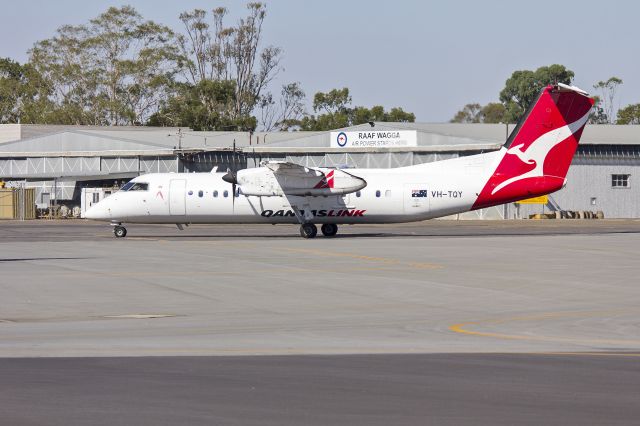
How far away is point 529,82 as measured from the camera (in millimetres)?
144250

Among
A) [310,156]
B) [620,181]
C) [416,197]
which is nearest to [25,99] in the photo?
[310,156]

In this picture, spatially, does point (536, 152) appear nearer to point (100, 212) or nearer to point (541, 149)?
point (541, 149)

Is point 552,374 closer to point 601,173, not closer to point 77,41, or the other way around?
point 601,173

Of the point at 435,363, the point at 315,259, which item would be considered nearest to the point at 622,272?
the point at 315,259

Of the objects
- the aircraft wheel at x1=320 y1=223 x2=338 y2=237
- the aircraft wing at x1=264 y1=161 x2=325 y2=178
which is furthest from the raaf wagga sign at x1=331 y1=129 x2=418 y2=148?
the aircraft wing at x1=264 y1=161 x2=325 y2=178

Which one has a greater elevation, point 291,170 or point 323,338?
point 291,170

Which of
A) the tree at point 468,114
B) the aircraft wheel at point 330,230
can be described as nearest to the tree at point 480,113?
the tree at point 468,114

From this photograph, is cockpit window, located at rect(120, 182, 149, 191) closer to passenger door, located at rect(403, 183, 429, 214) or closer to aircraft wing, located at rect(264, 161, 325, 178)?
aircraft wing, located at rect(264, 161, 325, 178)

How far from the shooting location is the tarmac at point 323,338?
969cm

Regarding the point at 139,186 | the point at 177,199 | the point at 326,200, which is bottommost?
the point at 326,200

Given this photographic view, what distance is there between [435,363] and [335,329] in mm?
4091

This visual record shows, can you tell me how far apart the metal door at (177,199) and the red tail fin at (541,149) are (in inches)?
531

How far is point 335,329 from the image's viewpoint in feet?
54.0

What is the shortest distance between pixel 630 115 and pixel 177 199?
10743 centimetres
